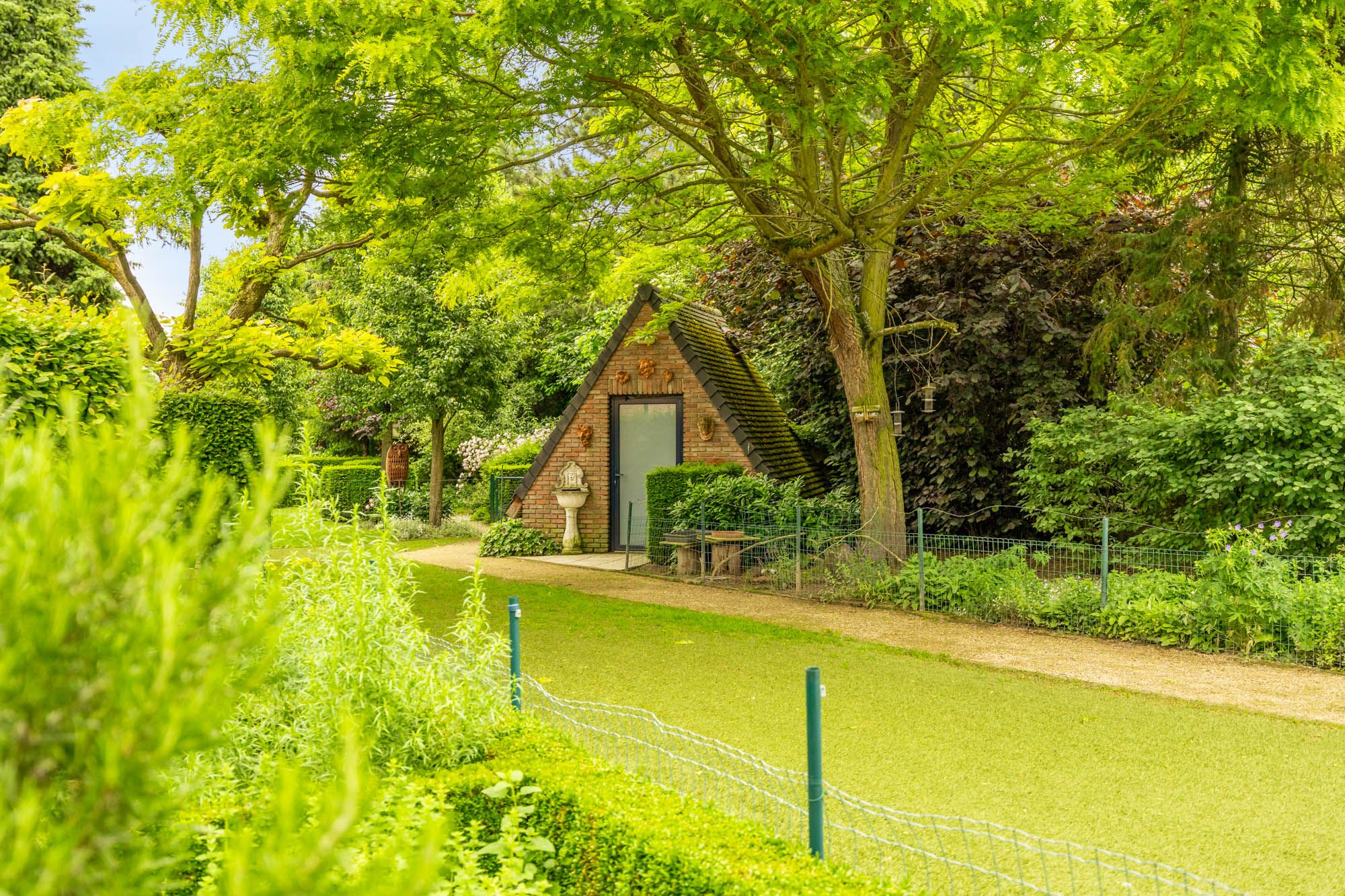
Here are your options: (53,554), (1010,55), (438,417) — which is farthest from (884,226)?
(438,417)

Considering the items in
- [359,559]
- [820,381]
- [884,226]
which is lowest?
[359,559]

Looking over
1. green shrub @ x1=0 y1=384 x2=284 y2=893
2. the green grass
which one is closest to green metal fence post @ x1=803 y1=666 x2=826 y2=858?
the green grass

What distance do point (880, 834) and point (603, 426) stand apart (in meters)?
12.4

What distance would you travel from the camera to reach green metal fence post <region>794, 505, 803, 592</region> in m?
12.1

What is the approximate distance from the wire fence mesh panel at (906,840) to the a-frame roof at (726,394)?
9561 mm

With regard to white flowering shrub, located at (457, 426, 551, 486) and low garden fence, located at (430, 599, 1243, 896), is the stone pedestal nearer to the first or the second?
white flowering shrub, located at (457, 426, 551, 486)

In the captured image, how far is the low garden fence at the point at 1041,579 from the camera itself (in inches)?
340

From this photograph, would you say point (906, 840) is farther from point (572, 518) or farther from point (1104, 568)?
point (572, 518)

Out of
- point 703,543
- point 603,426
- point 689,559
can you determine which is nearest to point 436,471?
point 603,426

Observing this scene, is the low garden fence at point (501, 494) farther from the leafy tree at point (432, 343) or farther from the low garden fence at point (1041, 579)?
the low garden fence at point (1041, 579)

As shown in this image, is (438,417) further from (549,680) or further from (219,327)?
(549,680)

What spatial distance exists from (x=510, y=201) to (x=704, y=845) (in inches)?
383

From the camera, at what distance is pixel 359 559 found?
13.9 ft

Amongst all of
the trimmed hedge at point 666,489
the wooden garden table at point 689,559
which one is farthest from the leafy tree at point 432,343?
the wooden garden table at point 689,559
